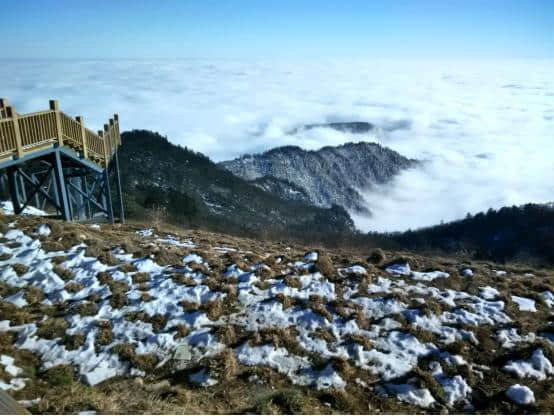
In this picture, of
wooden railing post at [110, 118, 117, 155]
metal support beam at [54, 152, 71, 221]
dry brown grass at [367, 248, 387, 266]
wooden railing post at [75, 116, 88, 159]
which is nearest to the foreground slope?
dry brown grass at [367, 248, 387, 266]

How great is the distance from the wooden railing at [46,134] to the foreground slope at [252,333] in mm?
2931

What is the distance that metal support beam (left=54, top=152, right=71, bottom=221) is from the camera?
650 inches

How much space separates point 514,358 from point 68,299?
1189 cm

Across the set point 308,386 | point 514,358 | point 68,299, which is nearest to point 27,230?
point 68,299

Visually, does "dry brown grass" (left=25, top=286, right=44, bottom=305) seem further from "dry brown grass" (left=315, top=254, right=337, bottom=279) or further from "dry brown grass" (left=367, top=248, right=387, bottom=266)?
"dry brown grass" (left=367, top=248, right=387, bottom=266)

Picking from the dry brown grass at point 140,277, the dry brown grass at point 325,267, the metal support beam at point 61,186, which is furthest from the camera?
the metal support beam at point 61,186

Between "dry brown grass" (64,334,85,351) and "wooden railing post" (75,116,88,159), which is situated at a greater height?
"wooden railing post" (75,116,88,159)

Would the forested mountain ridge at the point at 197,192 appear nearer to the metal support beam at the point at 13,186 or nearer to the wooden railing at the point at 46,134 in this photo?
the wooden railing at the point at 46,134

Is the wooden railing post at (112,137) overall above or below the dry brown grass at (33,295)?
above

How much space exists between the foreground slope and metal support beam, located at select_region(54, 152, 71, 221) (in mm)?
3340

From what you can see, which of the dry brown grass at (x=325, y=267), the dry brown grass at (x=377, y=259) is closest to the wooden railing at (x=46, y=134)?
the dry brown grass at (x=325, y=267)

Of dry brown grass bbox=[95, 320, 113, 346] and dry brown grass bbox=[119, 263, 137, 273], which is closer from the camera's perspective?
dry brown grass bbox=[95, 320, 113, 346]

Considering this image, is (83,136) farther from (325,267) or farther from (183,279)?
(325,267)

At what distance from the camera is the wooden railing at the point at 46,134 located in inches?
530
